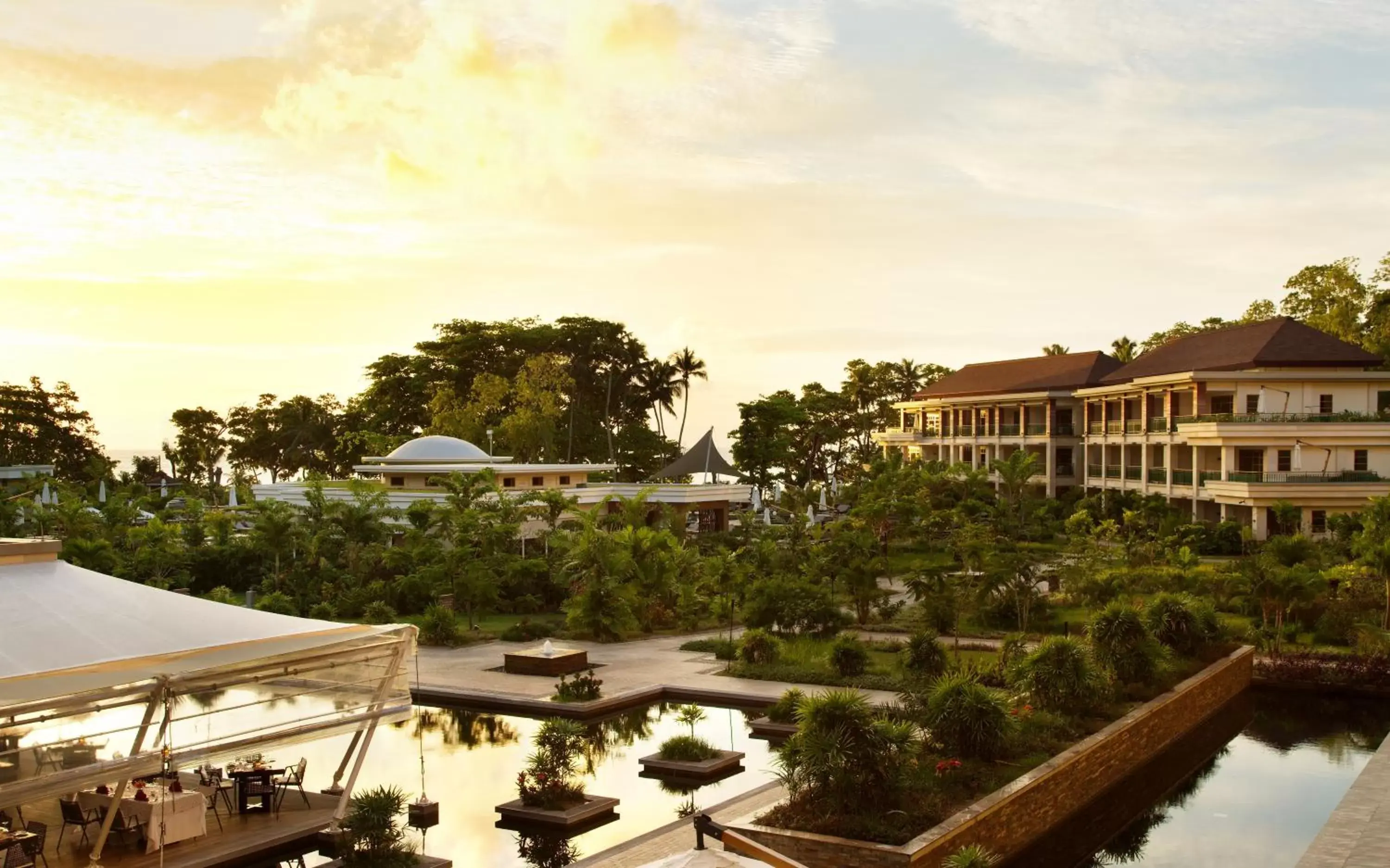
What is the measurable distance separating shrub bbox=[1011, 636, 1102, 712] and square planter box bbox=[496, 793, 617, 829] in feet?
23.3

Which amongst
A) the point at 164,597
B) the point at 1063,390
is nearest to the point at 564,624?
the point at 164,597

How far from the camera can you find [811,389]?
243 feet

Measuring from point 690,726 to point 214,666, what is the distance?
9.79m

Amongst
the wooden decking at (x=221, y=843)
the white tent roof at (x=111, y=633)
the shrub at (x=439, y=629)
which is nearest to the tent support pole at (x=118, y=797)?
the wooden decking at (x=221, y=843)

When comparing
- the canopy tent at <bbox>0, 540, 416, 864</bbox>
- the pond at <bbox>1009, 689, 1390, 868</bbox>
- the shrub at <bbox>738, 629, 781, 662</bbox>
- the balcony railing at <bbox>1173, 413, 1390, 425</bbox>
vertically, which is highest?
the balcony railing at <bbox>1173, 413, 1390, 425</bbox>

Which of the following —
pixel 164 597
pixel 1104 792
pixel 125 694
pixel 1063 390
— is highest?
pixel 1063 390

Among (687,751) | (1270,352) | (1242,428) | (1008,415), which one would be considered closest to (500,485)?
(1242,428)

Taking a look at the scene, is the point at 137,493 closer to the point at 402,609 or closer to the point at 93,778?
the point at 402,609

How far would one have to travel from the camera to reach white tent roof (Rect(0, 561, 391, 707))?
1117 cm

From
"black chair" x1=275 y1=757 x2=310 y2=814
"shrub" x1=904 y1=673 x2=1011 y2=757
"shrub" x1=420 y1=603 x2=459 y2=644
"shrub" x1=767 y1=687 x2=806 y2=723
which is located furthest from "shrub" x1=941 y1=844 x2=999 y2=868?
"shrub" x1=420 y1=603 x2=459 y2=644

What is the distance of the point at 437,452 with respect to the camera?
154ft

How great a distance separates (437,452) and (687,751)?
30.7 metres

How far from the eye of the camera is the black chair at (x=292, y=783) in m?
14.8

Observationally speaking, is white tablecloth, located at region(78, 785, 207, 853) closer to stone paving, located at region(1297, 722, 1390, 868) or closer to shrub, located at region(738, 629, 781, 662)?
stone paving, located at region(1297, 722, 1390, 868)
